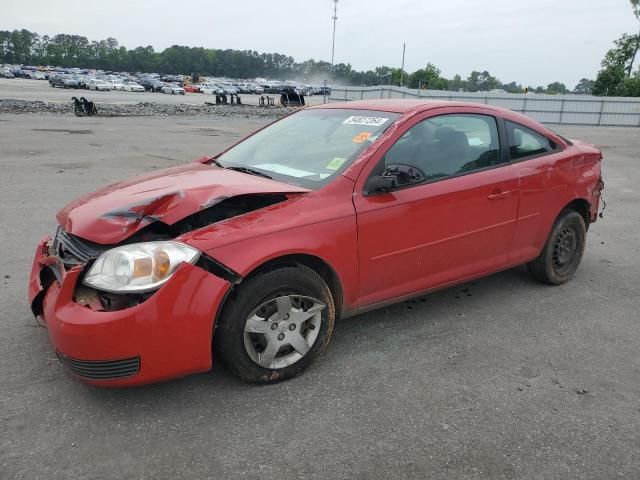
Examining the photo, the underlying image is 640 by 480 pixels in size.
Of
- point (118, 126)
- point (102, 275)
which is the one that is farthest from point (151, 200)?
point (118, 126)

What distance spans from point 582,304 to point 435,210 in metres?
1.75

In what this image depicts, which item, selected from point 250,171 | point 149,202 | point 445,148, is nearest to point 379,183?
point 445,148

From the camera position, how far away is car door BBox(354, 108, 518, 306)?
11.0 feet

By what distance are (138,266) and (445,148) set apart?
2301 mm

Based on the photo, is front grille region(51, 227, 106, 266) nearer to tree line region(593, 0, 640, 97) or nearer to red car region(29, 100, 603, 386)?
red car region(29, 100, 603, 386)

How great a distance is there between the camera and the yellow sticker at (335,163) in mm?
3398

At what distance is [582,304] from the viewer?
4.38 m

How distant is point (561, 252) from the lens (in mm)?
4730

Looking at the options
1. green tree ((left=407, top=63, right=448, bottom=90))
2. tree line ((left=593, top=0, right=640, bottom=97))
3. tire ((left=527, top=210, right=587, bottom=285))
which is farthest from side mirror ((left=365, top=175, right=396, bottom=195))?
green tree ((left=407, top=63, right=448, bottom=90))

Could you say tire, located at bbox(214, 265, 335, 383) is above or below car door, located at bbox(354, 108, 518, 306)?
below

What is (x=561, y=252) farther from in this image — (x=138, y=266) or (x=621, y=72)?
(x=621, y=72)

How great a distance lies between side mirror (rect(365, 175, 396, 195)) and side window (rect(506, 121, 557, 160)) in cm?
144

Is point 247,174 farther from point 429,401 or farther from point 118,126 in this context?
point 118,126

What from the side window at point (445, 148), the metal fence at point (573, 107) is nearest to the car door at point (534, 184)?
the side window at point (445, 148)
